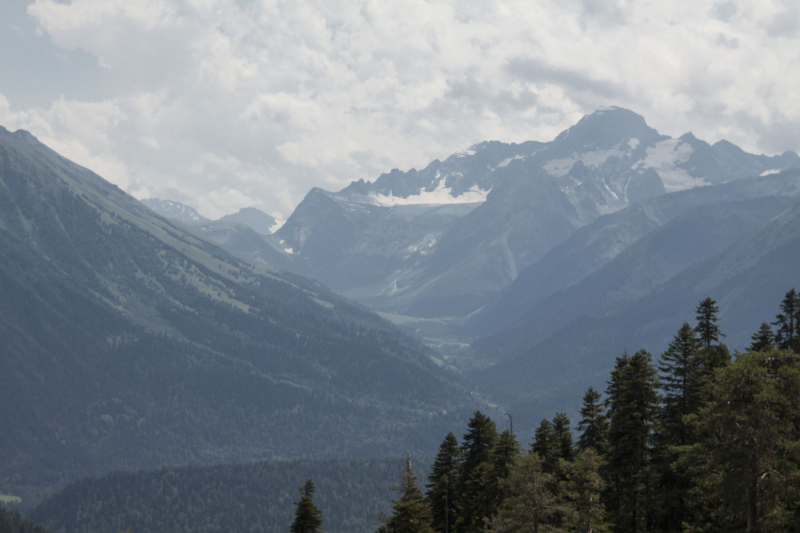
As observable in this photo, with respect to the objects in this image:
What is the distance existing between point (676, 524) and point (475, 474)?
2032cm

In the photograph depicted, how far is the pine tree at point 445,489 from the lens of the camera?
69.4 m

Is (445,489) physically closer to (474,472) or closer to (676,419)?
(474,472)

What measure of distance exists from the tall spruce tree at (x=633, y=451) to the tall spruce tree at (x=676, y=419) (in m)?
0.83

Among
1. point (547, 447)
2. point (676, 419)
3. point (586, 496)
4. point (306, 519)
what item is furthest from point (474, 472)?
point (586, 496)

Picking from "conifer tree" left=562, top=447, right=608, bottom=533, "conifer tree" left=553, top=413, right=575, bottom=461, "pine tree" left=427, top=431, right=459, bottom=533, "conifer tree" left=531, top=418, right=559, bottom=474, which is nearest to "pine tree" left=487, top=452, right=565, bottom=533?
"conifer tree" left=562, top=447, right=608, bottom=533

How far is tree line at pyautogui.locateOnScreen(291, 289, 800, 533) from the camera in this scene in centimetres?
3083

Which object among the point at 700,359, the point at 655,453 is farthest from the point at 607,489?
the point at 700,359

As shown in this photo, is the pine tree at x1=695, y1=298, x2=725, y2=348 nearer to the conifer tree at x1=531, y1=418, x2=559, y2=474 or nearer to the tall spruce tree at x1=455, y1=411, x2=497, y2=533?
the conifer tree at x1=531, y1=418, x2=559, y2=474

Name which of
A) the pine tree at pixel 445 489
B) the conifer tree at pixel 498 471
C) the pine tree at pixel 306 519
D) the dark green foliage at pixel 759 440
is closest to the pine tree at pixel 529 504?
the dark green foliage at pixel 759 440

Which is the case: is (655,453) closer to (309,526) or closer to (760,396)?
(760,396)

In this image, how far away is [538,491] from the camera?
41.9 meters

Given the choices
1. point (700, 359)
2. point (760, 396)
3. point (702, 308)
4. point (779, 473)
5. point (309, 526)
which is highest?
point (702, 308)

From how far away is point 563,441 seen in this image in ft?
213

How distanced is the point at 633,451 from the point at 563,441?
14550 mm
